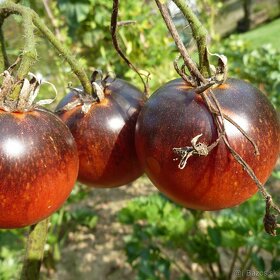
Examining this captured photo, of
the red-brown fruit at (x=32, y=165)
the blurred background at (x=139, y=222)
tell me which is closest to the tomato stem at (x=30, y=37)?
the red-brown fruit at (x=32, y=165)

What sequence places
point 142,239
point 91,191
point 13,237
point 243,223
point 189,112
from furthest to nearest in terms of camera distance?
point 91,191, point 13,237, point 142,239, point 243,223, point 189,112

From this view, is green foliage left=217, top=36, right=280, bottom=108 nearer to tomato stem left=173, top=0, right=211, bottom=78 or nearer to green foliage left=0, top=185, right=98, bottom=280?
green foliage left=0, top=185, right=98, bottom=280

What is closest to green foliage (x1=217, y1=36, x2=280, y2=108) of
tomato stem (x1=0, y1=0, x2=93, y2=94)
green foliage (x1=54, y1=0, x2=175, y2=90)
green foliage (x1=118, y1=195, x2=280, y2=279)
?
green foliage (x1=54, y1=0, x2=175, y2=90)

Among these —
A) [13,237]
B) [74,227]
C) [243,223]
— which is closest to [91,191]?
[74,227]

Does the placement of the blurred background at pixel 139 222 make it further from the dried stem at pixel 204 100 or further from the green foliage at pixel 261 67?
the dried stem at pixel 204 100

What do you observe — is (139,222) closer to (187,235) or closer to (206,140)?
(187,235)

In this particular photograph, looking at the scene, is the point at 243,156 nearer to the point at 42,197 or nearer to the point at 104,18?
the point at 42,197
